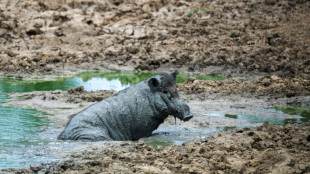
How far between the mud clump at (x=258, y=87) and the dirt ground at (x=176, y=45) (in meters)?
0.03

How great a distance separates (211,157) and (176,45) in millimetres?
17216

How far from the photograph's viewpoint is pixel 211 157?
308 inches

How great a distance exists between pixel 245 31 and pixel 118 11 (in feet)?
21.6

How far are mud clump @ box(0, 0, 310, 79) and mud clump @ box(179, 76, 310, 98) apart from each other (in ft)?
9.76

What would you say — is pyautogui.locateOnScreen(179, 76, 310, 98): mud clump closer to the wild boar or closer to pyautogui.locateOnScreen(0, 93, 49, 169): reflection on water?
pyautogui.locateOnScreen(0, 93, 49, 169): reflection on water

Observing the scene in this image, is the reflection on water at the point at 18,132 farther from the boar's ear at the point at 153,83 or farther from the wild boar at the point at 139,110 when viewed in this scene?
the boar's ear at the point at 153,83

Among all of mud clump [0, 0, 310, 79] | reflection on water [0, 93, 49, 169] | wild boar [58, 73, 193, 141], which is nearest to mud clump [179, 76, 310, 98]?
mud clump [0, 0, 310, 79]

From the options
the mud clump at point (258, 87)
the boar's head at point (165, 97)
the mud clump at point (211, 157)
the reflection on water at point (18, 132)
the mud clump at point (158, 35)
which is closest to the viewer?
the mud clump at point (211, 157)

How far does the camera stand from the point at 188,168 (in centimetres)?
722

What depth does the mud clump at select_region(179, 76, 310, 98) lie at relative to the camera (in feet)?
54.0

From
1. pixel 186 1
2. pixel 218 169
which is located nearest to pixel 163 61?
pixel 186 1

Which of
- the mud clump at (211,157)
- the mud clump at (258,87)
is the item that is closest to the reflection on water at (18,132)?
the mud clump at (211,157)

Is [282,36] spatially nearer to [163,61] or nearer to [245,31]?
[245,31]

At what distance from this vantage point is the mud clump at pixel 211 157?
7.19 m
